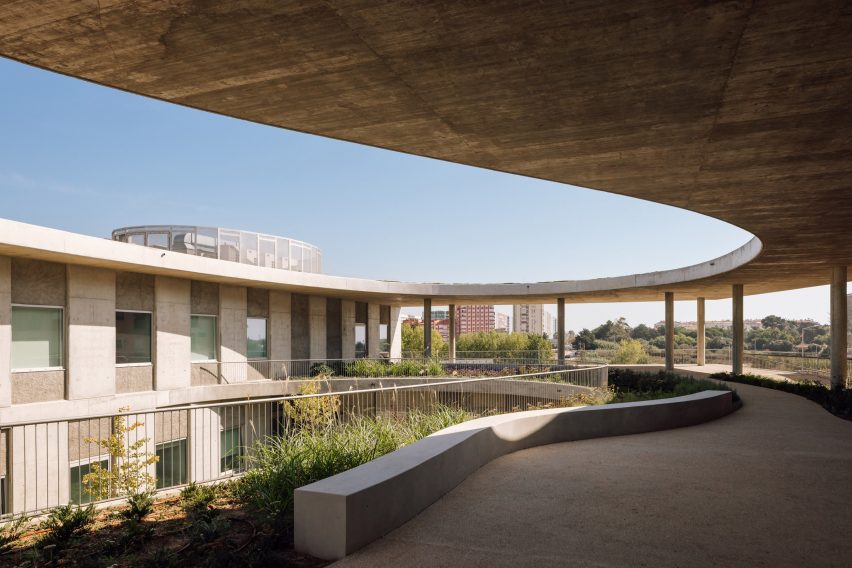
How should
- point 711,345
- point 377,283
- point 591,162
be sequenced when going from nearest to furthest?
point 591,162, point 377,283, point 711,345

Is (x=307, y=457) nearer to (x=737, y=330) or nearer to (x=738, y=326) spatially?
(x=738, y=326)

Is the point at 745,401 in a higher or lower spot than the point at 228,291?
lower

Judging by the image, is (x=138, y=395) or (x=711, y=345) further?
(x=711, y=345)

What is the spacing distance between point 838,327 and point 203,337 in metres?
24.3

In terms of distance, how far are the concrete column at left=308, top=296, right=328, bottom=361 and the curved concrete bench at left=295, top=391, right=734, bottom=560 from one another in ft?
66.4

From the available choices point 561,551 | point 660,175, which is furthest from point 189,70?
point 660,175

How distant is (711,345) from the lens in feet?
388

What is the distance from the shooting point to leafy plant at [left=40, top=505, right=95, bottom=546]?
5.02 metres

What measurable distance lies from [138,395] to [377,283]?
1242cm

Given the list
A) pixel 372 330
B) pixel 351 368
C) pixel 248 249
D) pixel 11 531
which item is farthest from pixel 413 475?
pixel 372 330

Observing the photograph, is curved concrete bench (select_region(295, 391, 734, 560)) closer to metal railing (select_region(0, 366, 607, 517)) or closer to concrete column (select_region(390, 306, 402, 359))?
metal railing (select_region(0, 366, 607, 517))

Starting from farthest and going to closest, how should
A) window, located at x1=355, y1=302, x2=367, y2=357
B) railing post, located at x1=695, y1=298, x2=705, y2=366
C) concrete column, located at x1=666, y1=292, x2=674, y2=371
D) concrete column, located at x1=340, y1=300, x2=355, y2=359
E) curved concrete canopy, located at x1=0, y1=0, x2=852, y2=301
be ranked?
railing post, located at x1=695, y1=298, x2=705, y2=366 < window, located at x1=355, y1=302, x2=367, y2=357 < concrete column, located at x1=666, y1=292, x2=674, y2=371 < concrete column, located at x1=340, y1=300, x2=355, y2=359 < curved concrete canopy, located at x1=0, y1=0, x2=852, y2=301

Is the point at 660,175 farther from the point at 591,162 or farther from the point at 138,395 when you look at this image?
the point at 138,395

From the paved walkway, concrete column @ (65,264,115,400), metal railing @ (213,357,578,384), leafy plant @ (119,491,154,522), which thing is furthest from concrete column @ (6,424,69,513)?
the paved walkway
